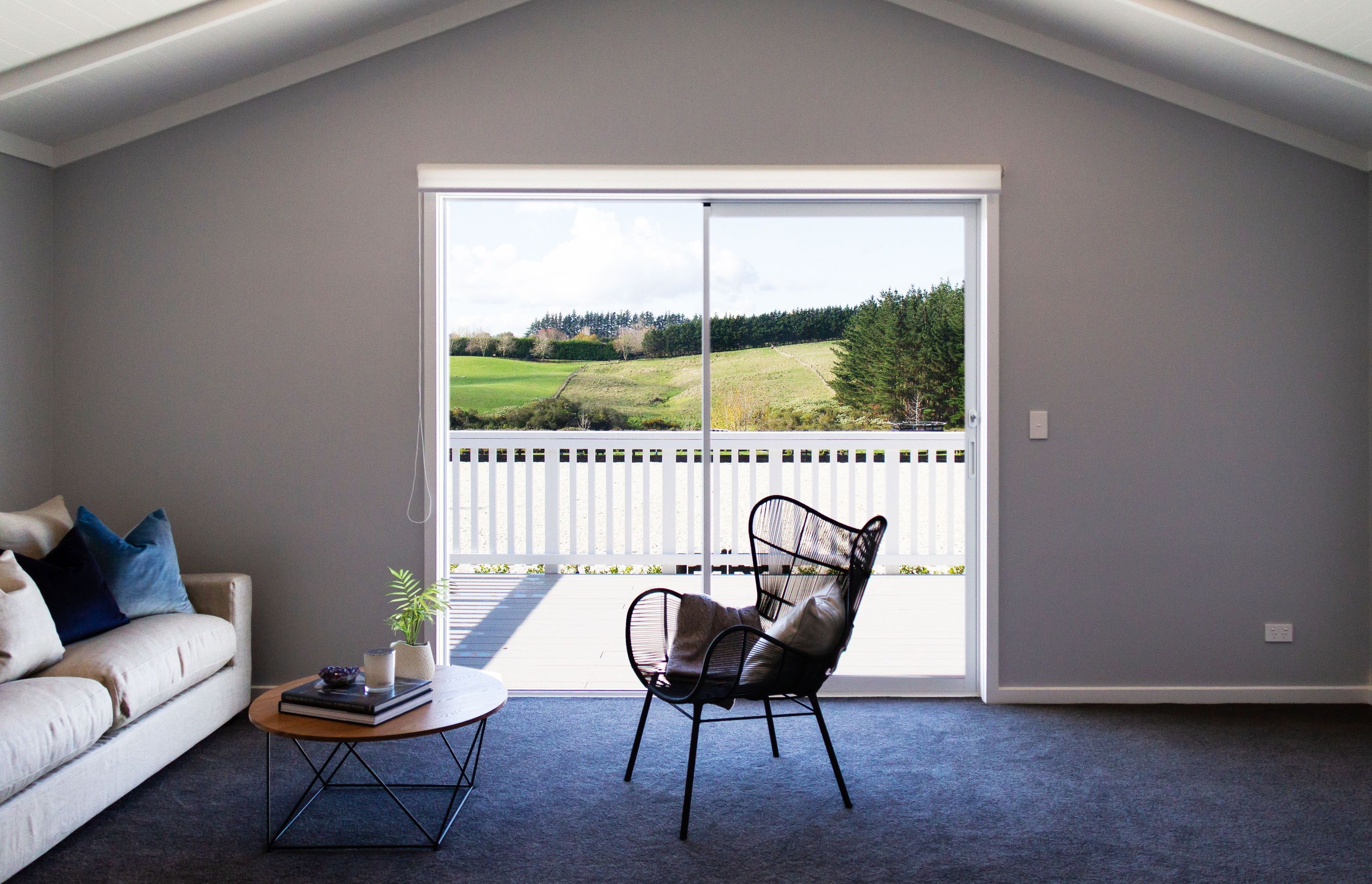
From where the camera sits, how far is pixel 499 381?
461cm

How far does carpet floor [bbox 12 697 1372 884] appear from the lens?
2.20 m

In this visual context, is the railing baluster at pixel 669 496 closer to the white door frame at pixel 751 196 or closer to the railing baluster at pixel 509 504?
the railing baluster at pixel 509 504

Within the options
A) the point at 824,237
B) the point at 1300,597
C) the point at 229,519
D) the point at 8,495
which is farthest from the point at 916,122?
the point at 8,495

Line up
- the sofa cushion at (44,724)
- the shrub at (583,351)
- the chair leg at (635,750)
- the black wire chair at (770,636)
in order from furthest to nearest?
1. the shrub at (583,351)
2. the chair leg at (635,750)
3. the black wire chair at (770,636)
4. the sofa cushion at (44,724)

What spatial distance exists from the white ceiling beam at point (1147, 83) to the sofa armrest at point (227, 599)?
10.8 ft

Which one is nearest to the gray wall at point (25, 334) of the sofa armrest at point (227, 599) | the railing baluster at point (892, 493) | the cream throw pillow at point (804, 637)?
the sofa armrest at point (227, 599)

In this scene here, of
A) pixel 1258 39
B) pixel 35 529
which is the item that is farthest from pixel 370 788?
pixel 1258 39

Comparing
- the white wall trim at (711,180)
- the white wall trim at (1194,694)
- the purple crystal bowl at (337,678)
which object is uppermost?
the white wall trim at (711,180)

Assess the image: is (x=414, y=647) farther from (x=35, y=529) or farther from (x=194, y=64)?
(x=194, y=64)

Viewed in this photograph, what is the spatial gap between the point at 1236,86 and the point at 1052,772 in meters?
2.51

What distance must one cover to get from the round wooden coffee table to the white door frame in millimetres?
950

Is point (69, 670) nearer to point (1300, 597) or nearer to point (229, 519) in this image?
point (229, 519)

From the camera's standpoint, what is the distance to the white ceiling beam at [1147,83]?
3.36m

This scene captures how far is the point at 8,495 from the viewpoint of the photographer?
327 centimetres
